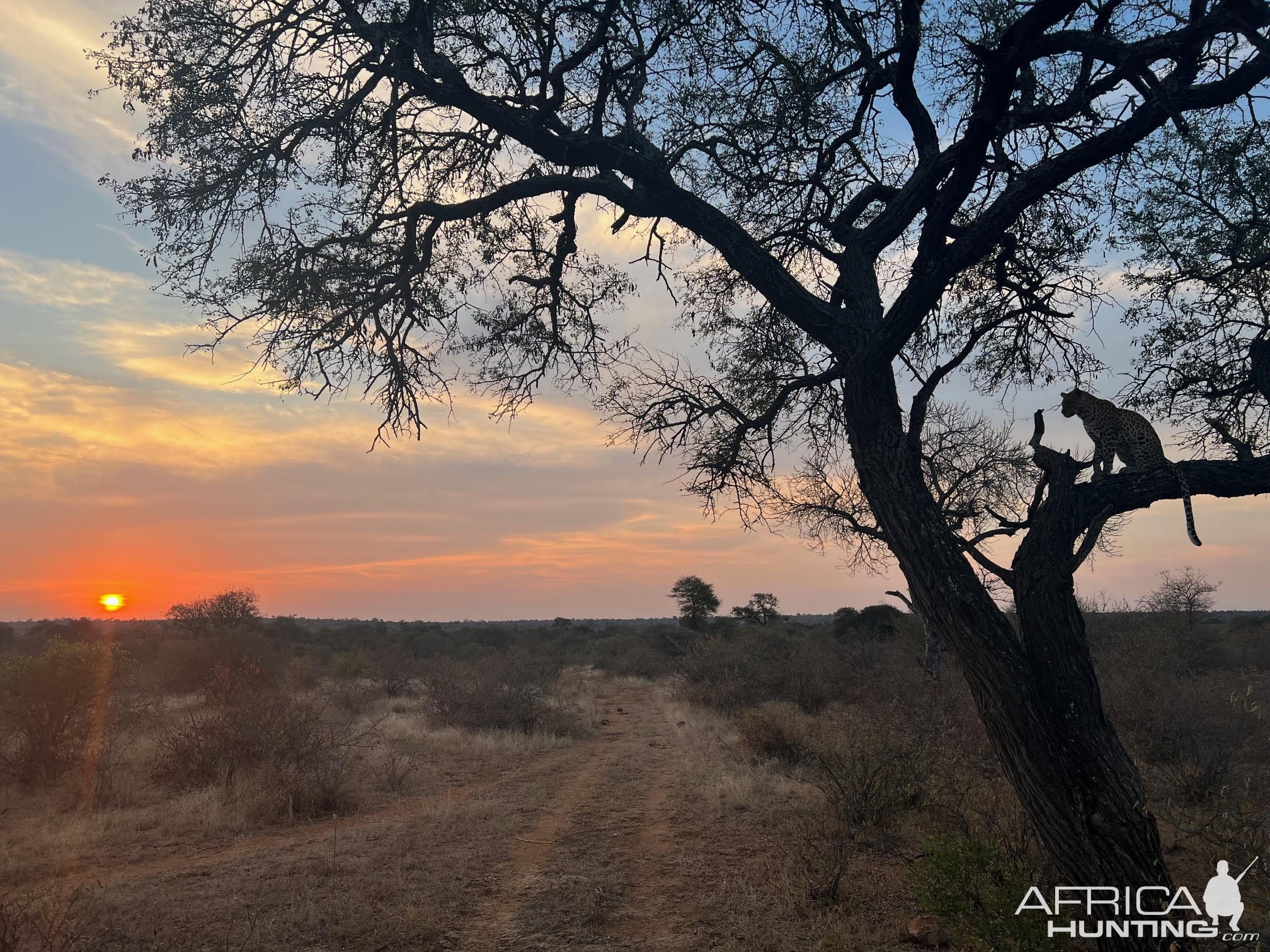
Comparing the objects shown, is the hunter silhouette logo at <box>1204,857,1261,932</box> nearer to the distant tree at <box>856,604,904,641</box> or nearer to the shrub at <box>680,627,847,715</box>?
the shrub at <box>680,627,847,715</box>

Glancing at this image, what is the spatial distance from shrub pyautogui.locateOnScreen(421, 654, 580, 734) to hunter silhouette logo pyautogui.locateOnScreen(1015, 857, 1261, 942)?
1364cm

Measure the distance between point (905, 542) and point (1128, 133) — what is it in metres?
2.95

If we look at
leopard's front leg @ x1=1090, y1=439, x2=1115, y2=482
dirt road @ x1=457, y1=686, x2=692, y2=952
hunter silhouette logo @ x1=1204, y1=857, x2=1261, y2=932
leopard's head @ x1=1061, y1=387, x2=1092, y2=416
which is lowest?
dirt road @ x1=457, y1=686, x2=692, y2=952

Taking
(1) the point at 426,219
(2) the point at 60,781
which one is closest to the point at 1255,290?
(1) the point at 426,219

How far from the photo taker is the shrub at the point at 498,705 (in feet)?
53.6

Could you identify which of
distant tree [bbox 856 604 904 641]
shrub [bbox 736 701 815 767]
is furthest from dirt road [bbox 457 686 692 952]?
distant tree [bbox 856 604 904 641]

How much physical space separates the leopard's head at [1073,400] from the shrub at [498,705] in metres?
13.3

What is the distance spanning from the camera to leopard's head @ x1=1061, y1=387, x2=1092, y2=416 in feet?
17.9

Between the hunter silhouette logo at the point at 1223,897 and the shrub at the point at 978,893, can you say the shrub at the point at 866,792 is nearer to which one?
the shrub at the point at 978,893

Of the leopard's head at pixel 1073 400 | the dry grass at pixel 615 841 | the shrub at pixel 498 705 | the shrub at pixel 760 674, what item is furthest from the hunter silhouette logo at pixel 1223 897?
the shrub at pixel 498 705

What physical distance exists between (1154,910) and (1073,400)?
3685 mm

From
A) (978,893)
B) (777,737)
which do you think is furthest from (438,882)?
(777,737)

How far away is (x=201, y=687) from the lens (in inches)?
853

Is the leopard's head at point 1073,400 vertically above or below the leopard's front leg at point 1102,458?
above
